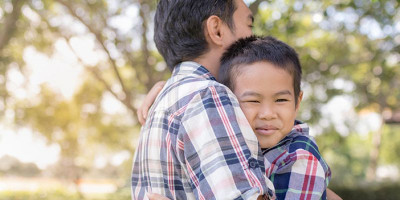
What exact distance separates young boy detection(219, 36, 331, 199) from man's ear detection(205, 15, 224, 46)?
0.26ft

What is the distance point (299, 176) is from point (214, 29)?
0.64 meters

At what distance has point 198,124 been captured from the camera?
1.45 m

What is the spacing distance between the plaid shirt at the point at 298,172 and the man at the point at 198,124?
0.19 metres

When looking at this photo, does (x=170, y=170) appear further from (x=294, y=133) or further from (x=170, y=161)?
(x=294, y=133)

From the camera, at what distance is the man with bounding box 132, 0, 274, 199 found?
1399 millimetres

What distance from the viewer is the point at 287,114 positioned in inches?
68.3

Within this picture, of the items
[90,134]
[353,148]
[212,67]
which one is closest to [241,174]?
[212,67]

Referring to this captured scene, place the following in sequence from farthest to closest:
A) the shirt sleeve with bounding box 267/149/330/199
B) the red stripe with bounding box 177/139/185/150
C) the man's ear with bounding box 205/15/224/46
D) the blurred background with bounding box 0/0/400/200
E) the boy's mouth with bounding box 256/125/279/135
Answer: the blurred background with bounding box 0/0/400/200 → the man's ear with bounding box 205/15/224/46 → the boy's mouth with bounding box 256/125/279/135 → the shirt sleeve with bounding box 267/149/330/199 → the red stripe with bounding box 177/139/185/150

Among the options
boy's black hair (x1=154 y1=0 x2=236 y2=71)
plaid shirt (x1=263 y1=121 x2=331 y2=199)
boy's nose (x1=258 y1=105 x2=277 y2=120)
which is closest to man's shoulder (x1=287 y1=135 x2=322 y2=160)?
plaid shirt (x1=263 y1=121 x2=331 y2=199)

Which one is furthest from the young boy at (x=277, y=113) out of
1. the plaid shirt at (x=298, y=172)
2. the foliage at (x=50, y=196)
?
the foliage at (x=50, y=196)

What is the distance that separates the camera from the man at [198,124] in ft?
4.59

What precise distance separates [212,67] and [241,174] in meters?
0.60

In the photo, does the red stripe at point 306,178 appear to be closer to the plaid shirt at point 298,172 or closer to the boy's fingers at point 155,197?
the plaid shirt at point 298,172

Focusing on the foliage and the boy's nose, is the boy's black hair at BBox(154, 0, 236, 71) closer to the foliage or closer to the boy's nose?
the boy's nose
